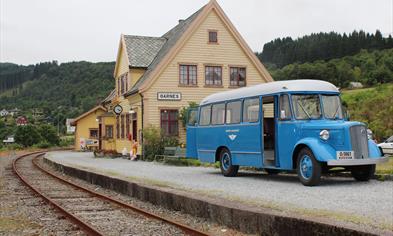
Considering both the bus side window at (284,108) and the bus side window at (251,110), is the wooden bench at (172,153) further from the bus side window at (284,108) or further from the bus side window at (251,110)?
the bus side window at (284,108)

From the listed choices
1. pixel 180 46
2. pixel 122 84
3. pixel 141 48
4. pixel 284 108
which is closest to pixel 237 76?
pixel 180 46

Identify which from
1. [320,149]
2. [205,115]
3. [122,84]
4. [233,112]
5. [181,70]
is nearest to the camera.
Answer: [320,149]

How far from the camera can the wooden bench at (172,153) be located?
25.2m

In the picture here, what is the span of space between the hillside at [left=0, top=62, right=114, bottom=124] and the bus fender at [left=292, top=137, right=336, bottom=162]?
278 ft

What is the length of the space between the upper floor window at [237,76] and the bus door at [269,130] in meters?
17.2

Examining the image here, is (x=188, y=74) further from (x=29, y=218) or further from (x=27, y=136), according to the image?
(x=27, y=136)

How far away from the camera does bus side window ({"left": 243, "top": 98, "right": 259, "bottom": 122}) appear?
51.7ft

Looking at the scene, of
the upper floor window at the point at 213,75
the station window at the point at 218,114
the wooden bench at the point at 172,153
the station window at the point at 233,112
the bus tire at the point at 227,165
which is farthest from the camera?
the upper floor window at the point at 213,75

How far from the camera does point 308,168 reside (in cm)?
1356

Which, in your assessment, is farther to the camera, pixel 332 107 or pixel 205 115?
pixel 205 115

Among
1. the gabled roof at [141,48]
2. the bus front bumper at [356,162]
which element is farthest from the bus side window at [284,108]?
the gabled roof at [141,48]

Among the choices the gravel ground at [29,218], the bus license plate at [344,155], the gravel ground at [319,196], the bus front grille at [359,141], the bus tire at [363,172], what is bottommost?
the gravel ground at [29,218]

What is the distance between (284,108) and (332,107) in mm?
1359

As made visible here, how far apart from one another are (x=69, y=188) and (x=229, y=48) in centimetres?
1853
